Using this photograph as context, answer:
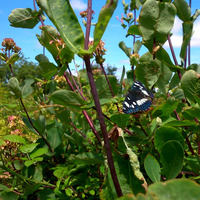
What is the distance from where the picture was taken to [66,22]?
20.9 inches

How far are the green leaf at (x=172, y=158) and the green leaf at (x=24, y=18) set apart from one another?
2.91 ft

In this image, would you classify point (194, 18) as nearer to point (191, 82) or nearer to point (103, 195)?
point (191, 82)

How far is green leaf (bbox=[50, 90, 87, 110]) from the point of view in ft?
1.87

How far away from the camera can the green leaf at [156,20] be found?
2.16 feet

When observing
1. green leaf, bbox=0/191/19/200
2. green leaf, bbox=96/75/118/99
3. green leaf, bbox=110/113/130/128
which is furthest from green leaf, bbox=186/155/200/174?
green leaf, bbox=0/191/19/200

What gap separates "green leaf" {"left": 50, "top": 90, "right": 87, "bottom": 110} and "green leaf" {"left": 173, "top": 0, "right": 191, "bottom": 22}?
0.56m

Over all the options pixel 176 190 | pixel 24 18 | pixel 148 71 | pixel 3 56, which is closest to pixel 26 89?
pixel 3 56

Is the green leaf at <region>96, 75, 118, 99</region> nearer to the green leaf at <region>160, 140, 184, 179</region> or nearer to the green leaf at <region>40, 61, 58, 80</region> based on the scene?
the green leaf at <region>40, 61, 58, 80</region>

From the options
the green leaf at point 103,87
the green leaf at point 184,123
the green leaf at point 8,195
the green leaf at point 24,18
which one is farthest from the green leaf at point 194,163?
the green leaf at point 24,18

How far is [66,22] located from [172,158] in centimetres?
43

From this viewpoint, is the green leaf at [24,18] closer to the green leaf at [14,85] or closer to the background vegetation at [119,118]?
the background vegetation at [119,118]

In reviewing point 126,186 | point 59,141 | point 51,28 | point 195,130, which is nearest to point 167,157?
point 126,186

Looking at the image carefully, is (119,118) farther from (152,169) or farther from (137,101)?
(152,169)

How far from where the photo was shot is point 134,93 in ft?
2.35
